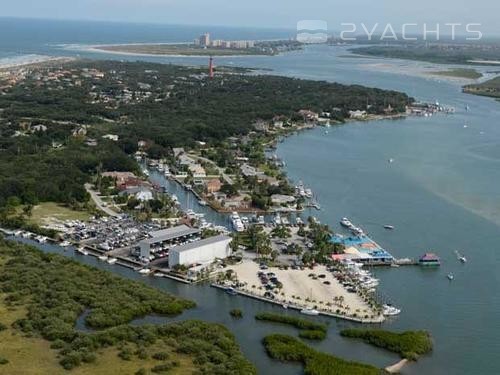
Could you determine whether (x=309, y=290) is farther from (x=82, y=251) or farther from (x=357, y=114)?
(x=357, y=114)

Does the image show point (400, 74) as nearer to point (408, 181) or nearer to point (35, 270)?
point (408, 181)

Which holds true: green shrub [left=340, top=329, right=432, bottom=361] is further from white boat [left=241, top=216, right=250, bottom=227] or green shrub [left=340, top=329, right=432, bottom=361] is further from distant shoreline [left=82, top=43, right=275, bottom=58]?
distant shoreline [left=82, top=43, right=275, bottom=58]

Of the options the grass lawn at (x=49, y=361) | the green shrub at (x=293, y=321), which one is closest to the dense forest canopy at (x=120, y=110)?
the grass lawn at (x=49, y=361)

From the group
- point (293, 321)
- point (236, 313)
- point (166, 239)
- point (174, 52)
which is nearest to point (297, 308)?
point (293, 321)

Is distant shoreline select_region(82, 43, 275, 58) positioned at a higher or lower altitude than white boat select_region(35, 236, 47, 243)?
higher

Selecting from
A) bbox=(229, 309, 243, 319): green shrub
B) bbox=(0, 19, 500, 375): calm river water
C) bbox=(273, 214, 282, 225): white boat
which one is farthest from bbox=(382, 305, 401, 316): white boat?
bbox=(273, 214, 282, 225): white boat

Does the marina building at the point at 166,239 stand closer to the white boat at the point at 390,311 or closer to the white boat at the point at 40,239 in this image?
the white boat at the point at 40,239

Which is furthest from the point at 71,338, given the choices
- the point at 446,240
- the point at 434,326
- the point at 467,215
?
the point at 467,215
